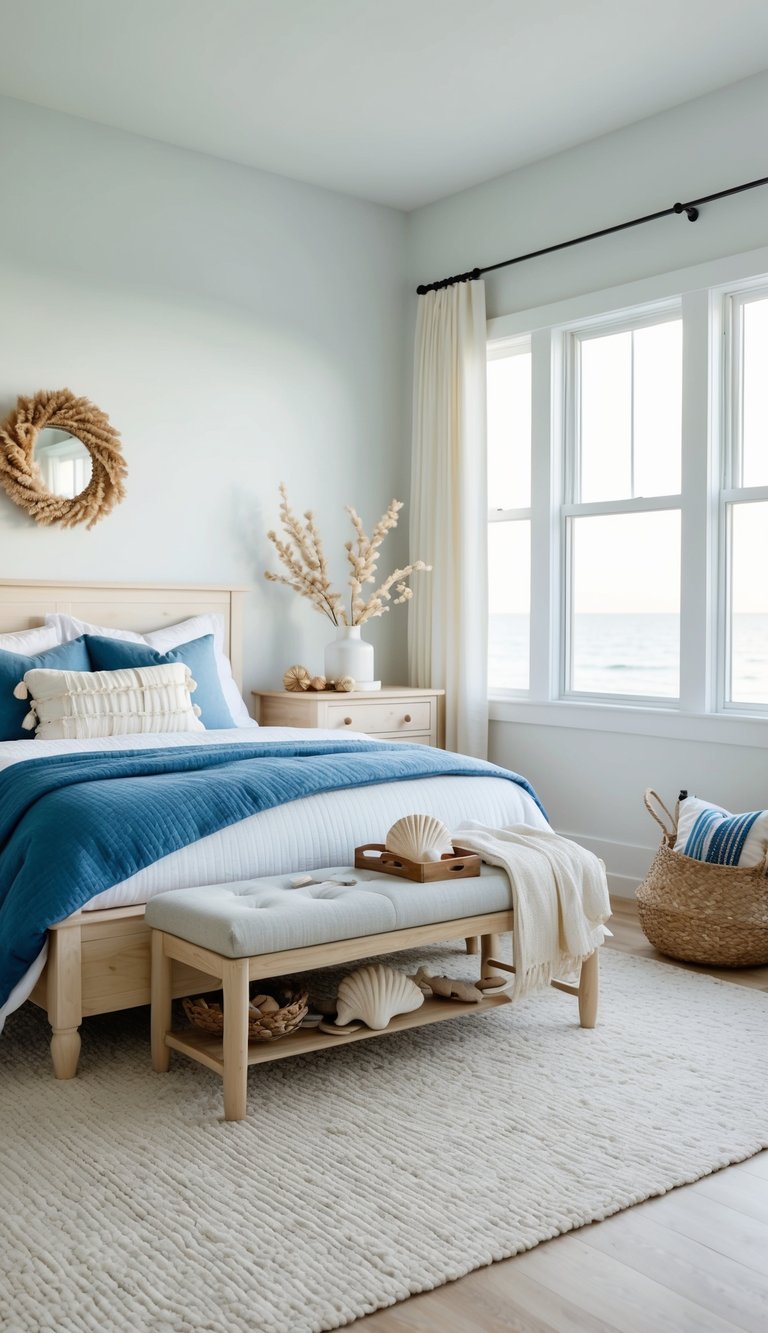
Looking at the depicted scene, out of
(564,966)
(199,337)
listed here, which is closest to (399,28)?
(199,337)

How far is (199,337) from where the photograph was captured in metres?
4.79

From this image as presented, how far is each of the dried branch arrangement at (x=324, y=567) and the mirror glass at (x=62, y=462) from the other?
0.84 metres

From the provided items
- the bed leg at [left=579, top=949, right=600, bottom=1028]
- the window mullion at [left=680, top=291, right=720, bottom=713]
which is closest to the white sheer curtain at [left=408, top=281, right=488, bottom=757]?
the window mullion at [left=680, top=291, right=720, bottom=713]

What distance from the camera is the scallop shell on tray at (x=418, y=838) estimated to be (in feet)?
8.87

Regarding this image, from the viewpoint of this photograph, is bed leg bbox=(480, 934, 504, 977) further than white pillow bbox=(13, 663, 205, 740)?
No

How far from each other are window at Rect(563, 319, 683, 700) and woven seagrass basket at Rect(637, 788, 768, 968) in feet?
3.32

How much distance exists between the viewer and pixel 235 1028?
229cm

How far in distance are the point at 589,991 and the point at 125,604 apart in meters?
2.42

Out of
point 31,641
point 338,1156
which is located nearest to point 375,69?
point 31,641

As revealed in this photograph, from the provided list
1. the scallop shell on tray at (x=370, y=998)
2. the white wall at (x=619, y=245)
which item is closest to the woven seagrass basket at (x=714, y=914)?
the white wall at (x=619, y=245)

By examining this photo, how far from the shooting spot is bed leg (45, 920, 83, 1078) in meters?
2.55

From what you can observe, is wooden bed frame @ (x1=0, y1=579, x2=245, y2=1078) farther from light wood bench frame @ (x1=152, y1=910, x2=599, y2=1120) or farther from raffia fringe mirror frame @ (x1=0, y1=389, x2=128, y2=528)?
raffia fringe mirror frame @ (x1=0, y1=389, x2=128, y2=528)

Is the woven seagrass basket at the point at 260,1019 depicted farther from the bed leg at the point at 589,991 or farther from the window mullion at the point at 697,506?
the window mullion at the point at 697,506

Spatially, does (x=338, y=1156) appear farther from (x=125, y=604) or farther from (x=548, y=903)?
(x=125, y=604)
